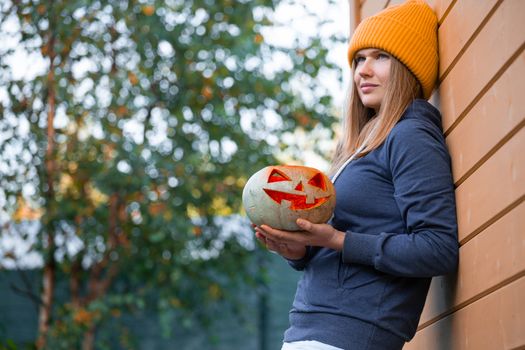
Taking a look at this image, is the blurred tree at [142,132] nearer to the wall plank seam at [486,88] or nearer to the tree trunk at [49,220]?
the tree trunk at [49,220]

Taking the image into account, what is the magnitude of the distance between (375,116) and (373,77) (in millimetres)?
143

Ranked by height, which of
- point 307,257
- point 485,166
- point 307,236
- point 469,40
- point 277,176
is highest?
point 469,40

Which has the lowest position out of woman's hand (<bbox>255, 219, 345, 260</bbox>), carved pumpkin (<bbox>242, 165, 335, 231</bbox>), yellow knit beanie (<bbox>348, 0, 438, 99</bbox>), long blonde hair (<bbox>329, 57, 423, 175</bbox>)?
woman's hand (<bbox>255, 219, 345, 260</bbox>)

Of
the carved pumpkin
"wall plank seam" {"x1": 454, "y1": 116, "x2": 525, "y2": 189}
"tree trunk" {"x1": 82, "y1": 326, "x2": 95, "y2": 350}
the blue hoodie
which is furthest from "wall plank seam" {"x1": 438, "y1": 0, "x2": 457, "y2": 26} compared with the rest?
"tree trunk" {"x1": 82, "y1": 326, "x2": 95, "y2": 350}

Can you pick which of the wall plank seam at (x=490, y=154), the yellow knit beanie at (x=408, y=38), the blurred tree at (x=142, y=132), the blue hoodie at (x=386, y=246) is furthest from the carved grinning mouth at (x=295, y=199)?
the blurred tree at (x=142, y=132)

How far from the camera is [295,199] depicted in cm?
217

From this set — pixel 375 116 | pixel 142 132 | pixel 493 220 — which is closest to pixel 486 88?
pixel 493 220

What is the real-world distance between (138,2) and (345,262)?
A: 486cm

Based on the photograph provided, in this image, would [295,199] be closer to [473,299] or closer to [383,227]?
[383,227]

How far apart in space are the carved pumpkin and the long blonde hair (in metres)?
0.18

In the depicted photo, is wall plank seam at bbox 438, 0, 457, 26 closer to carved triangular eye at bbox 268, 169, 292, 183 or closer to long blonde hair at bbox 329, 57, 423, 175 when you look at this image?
long blonde hair at bbox 329, 57, 423, 175

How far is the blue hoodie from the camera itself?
6.80 ft

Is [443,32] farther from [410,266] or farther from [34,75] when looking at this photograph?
[34,75]

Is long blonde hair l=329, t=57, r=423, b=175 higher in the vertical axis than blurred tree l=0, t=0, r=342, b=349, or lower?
higher
